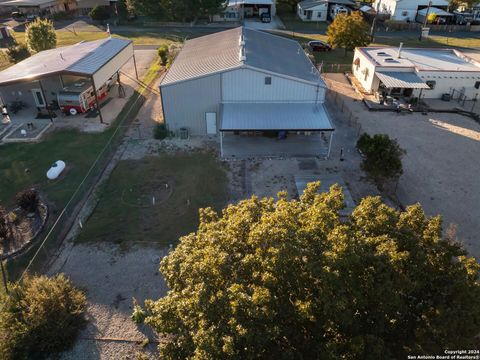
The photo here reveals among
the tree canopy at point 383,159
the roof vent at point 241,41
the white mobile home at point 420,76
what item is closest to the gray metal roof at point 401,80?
the white mobile home at point 420,76

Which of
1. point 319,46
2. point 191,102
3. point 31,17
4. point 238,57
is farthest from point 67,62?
→ point 31,17

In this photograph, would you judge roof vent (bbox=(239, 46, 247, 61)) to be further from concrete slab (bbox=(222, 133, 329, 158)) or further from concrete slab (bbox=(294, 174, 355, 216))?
concrete slab (bbox=(294, 174, 355, 216))

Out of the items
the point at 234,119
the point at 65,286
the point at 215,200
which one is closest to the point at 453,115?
the point at 234,119

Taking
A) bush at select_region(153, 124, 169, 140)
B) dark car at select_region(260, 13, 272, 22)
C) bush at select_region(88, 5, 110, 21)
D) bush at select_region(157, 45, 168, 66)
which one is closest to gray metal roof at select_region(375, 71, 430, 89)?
bush at select_region(153, 124, 169, 140)

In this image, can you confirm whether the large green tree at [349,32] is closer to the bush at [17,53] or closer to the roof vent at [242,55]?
the roof vent at [242,55]

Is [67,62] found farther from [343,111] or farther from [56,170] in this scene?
[343,111]
